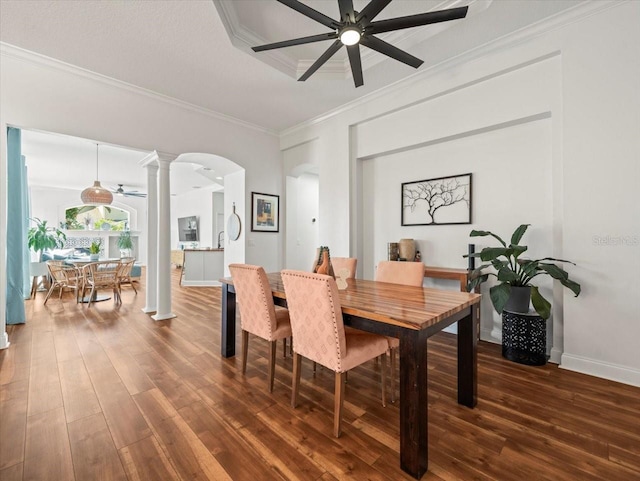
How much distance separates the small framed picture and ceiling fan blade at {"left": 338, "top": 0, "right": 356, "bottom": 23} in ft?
11.1

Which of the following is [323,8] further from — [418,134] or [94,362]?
[94,362]

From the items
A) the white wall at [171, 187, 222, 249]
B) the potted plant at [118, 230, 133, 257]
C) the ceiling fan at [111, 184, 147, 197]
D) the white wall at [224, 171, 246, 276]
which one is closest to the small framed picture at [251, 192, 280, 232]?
the white wall at [224, 171, 246, 276]

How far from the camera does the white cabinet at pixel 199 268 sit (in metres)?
6.92

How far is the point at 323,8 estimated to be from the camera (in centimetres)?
266

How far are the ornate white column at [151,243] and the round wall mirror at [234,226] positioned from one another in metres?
1.19

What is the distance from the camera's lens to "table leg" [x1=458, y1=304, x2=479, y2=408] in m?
1.94

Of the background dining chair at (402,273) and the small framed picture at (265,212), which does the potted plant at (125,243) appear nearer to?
the small framed picture at (265,212)

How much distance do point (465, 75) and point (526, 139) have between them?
93 centimetres

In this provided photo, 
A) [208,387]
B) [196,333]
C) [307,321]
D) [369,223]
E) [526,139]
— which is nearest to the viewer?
[307,321]

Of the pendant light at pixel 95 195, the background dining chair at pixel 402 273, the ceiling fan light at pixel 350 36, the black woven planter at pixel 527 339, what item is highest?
the ceiling fan light at pixel 350 36

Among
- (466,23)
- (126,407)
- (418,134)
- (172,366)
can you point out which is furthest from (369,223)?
(126,407)

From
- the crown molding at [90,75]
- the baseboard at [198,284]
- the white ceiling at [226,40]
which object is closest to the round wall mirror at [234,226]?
the crown molding at [90,75]

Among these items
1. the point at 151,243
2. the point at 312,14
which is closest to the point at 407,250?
the point at 312,14

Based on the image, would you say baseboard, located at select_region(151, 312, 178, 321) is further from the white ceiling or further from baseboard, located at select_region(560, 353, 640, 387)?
baseboard, located at select_region(560, 353, 640, 387)
